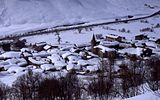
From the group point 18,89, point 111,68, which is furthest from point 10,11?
point 18,89

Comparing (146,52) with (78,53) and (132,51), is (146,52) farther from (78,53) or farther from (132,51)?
(78,53)

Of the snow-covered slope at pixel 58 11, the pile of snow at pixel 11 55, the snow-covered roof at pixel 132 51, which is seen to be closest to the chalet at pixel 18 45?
the pile of snow at pixel 11 55

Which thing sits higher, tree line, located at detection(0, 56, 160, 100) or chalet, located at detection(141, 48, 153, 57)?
tree line, located at detection(0, 56, 160, 100)

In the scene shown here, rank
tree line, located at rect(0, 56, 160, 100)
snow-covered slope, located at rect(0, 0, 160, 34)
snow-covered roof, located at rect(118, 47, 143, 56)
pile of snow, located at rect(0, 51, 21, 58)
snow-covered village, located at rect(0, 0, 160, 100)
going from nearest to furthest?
1. tree line, located at rect(0, 56, 160, 100)
2. snow-covered village, located at rect(0, 0, 160, 100)
3. snow-covered roof, located at rect(118, 47, 143, 56)
4. pile of snow, located at rect(0, 51, 21, 58)
5. snow-covered slope, located at rect(0, 0, 160, 34)

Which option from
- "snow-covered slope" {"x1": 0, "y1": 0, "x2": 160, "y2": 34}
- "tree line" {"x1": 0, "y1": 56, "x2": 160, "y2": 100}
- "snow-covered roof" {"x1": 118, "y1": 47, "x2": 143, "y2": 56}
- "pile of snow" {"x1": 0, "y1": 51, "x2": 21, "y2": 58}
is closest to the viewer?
"tree line" {"x1": 0, "y1": 56, "x2": 160, "y2": 100}

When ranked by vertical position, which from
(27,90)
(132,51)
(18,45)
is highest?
(27,90)

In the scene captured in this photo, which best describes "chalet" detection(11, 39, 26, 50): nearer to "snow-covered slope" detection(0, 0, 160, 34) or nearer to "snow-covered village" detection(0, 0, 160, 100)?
"snow-covered village" detection(0, 0, 160, 100)

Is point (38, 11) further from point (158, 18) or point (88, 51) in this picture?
point (88, 51)

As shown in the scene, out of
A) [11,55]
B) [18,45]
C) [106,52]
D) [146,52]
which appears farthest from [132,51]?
[18,45]

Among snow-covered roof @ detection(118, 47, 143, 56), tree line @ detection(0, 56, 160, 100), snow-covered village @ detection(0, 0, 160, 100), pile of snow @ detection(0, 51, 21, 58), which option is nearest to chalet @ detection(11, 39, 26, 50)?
snow-covered village @ detection(0, 0, 160, 100)
